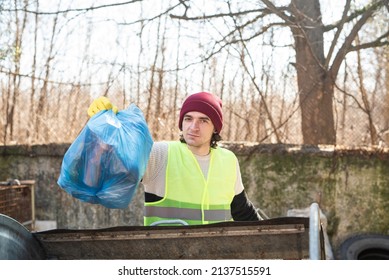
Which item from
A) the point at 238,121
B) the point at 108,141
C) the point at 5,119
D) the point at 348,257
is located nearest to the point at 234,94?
the point at 238,121

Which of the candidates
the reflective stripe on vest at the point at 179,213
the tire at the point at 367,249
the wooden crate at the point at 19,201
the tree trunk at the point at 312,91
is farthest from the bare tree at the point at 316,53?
the reflective stripe on vest at the point at 179,213

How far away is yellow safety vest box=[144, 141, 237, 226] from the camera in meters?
1.98

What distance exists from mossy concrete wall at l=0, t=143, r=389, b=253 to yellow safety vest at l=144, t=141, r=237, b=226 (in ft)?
8.60

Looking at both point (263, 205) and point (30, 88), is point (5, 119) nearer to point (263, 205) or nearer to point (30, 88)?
point (30, 88)

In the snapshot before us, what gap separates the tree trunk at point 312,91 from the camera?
17.1 ft

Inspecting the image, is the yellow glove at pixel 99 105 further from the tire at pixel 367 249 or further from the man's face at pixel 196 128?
the tire at pixel 367 249

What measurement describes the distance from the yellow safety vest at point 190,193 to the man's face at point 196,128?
0.19 feet

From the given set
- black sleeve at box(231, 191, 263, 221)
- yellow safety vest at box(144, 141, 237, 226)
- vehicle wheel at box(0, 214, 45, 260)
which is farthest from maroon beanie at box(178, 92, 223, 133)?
vehicle wheel at box(0, 214, 45, 260)

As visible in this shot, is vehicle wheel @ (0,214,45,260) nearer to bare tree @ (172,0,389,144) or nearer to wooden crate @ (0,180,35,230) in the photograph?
wooden crate @ (0,180,35,230)

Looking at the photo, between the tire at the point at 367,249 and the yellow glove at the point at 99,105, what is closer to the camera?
the yellow glove at the point at 99,105

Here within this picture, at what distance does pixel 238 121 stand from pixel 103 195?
155 inches

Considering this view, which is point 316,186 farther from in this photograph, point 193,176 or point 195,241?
point 195,241

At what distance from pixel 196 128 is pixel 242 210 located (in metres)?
0.44

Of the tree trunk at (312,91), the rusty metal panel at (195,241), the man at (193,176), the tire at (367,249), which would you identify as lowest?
the tire at (367,249)
